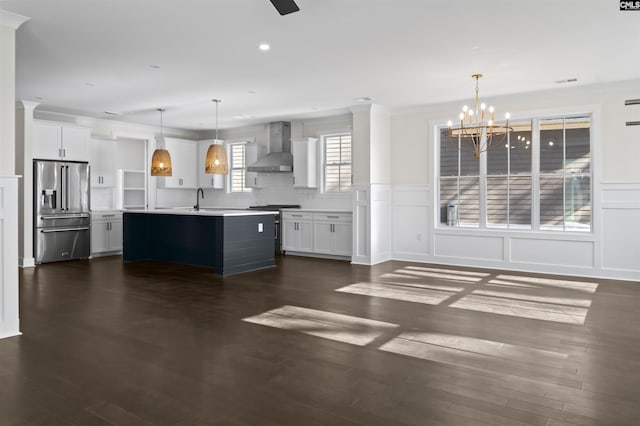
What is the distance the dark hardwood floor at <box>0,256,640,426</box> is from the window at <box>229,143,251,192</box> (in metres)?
4.70

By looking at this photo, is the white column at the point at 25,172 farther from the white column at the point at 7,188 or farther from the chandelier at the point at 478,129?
the chandelier at the point at 478,129

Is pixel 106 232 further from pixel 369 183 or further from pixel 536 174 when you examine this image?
pixel 536 174

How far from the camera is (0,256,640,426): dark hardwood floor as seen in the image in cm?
241

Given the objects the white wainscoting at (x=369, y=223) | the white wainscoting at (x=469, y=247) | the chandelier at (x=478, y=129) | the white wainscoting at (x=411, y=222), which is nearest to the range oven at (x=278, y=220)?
the white wainscoting at (x=369, y=223)

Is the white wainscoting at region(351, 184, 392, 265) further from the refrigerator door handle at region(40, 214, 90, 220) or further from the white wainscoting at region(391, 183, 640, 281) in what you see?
the refrigerator door handle at region(40, 214, 90, 220)

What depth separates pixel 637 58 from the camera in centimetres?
505

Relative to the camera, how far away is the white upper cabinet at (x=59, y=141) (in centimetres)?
764

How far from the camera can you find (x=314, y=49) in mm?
4723

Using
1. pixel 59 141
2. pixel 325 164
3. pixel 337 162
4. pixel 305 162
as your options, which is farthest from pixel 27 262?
pixel 337 162

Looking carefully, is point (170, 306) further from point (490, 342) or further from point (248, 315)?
point (490, 342)

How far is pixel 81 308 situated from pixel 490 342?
12.8 ft

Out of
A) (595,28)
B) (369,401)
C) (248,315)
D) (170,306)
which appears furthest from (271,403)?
(595,28)

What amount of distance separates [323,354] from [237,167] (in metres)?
7.58

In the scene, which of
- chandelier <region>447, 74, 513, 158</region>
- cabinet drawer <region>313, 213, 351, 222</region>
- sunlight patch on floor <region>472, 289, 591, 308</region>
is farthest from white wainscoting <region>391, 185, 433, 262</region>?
sunlight patch on floor <region>472, 289, 591, 308</region>
